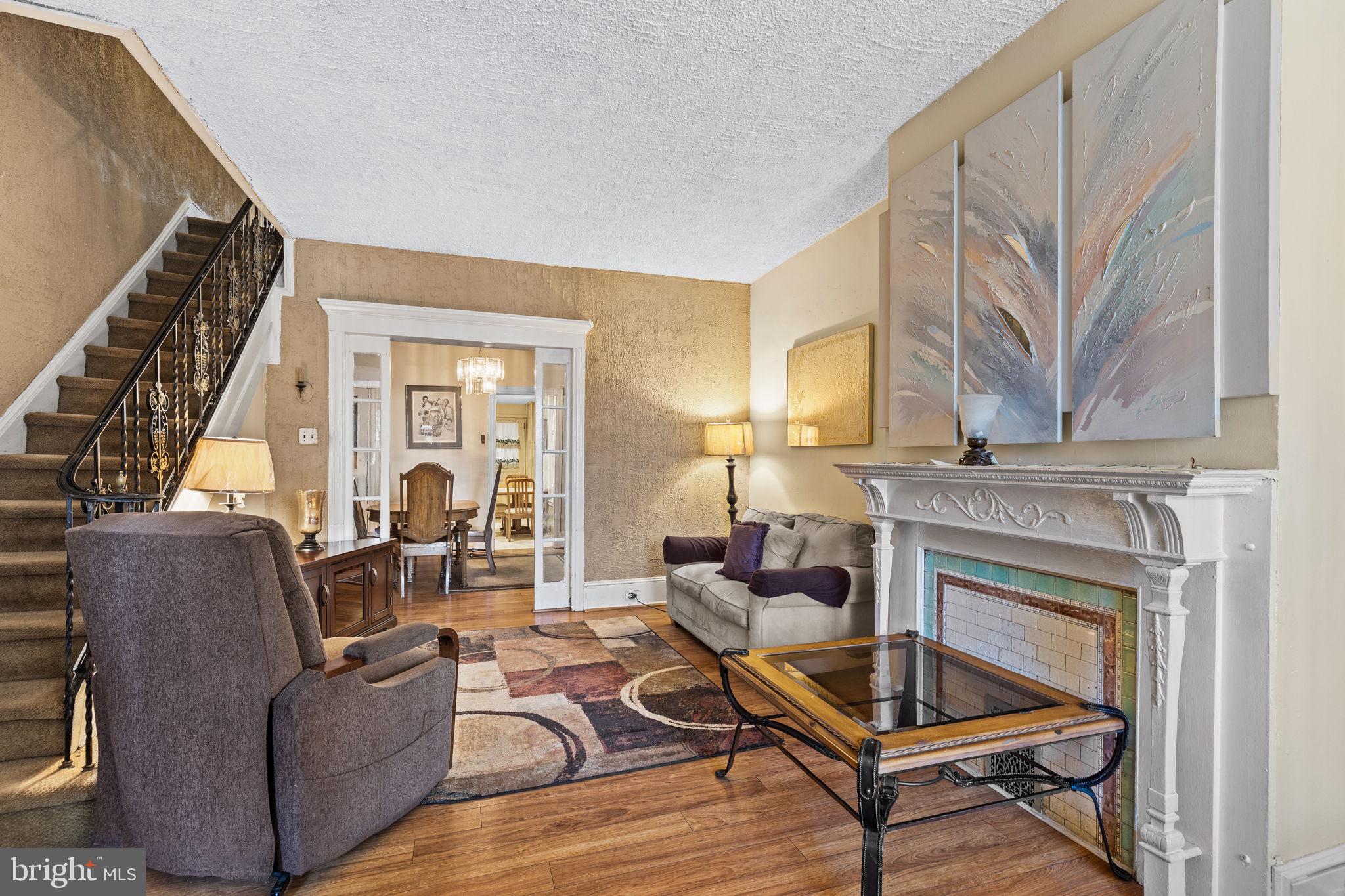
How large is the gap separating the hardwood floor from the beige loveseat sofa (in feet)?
3.00

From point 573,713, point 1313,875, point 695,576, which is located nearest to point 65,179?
point 573,713

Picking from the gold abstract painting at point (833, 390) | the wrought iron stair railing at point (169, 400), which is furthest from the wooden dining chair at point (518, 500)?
the gold abstract painting at point (833, 390)

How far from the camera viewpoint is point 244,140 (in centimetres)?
310

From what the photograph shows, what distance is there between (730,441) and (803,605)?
6.16 feet

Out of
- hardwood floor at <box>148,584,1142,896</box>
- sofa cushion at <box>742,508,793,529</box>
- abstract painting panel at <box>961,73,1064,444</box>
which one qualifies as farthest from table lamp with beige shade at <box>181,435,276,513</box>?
abstract painting panel at <box>961,73,1064,444</box>

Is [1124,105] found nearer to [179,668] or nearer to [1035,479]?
[1035,479]

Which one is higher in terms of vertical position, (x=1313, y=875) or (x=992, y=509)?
(x=992, y=509)

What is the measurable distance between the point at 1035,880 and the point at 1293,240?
1848 mm

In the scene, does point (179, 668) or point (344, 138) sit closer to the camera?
point (179, 668)

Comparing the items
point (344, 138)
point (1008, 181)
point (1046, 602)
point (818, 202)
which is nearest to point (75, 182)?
point (344, 138)

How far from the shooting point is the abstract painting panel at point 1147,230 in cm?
167

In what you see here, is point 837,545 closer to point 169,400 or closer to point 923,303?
point 923,303

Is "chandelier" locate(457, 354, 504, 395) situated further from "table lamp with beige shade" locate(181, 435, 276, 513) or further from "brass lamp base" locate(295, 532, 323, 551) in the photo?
"table lamp with beige shade" locate(181, 435, 276, 513)

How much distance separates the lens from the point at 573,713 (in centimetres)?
299
